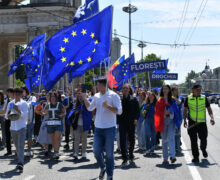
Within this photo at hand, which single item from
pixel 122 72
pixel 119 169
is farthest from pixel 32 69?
pixel 119 169

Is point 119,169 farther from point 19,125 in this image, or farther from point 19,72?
point 19,72

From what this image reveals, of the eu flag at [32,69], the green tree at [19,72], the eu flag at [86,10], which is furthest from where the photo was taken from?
the green tree at [19,72]

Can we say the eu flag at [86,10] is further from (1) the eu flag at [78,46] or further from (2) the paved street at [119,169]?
(2) the paved street at [119,169]

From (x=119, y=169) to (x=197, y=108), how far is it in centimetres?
255

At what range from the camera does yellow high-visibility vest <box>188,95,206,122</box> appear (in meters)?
10.5

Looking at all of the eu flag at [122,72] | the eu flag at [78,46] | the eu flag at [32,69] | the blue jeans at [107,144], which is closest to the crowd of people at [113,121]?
the blue jeans at [107,144]

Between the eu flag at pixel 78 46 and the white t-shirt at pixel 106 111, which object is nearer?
the white t-shirt at pixel 106 111

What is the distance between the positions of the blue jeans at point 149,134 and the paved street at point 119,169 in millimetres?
339

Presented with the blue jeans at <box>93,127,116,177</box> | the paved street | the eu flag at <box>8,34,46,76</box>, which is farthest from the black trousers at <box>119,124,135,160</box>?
the eu flag at <box>8,34,46,76</box>

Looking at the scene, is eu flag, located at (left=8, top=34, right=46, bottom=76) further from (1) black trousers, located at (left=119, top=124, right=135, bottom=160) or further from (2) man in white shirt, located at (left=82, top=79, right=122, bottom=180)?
(2) man in white shirt, located at (left=82, top=79, right=122, bottom=180)

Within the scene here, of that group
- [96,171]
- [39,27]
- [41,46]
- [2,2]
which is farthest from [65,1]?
[96,171]

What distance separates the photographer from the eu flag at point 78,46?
10023 millimetres

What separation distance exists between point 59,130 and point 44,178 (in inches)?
113

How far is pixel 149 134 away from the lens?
11.9m
